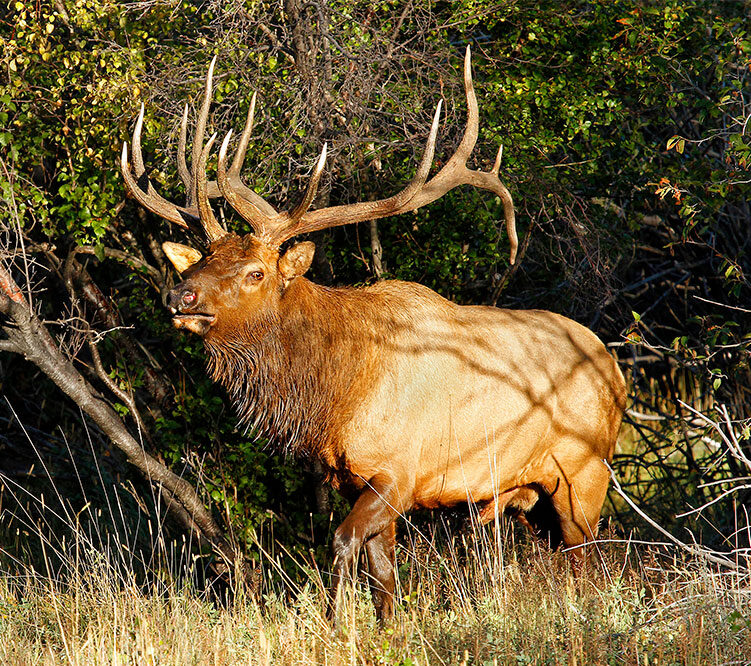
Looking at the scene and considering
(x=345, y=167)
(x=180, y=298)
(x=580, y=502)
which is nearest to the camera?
(x=180, y=298)

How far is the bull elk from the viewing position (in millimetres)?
5270

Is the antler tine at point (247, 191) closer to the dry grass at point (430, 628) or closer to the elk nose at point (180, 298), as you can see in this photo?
the elk nose at point (180, 298)

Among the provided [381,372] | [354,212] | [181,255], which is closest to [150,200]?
[181,255]

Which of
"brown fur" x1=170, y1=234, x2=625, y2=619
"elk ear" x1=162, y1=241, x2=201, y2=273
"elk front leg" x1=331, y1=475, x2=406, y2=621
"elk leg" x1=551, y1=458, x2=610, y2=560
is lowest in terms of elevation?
"elk leg" x1=551, y1=458, x2=610, y2=560

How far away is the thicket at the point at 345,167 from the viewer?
6.09 metres

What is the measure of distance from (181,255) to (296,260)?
0.77 m

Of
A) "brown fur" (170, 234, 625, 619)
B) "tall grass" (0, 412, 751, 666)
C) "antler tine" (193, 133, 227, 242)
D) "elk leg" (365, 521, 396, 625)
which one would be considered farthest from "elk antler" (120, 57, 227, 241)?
"tall grass" (0, 412, 751, 666)

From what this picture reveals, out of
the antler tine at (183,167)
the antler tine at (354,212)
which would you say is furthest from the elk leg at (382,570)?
the antler tine at (183,167)

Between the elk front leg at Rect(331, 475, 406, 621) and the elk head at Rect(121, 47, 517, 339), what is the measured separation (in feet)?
3.76

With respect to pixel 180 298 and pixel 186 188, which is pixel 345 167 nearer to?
pixel 186 188

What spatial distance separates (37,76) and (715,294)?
544 cm

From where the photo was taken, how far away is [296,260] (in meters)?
5.46

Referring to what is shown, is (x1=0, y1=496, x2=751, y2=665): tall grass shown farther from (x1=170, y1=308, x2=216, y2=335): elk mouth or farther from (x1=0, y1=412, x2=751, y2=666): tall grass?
(x1=170, y1=308, x2=216, y2=335): elk mouth

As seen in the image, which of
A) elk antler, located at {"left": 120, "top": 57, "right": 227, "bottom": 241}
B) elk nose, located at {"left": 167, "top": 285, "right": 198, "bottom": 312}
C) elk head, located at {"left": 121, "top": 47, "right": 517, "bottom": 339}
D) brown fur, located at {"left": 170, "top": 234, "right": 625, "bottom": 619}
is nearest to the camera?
elk nose, located at {"left": 167, "top": 285, "right": 198, "bottom": 312}
